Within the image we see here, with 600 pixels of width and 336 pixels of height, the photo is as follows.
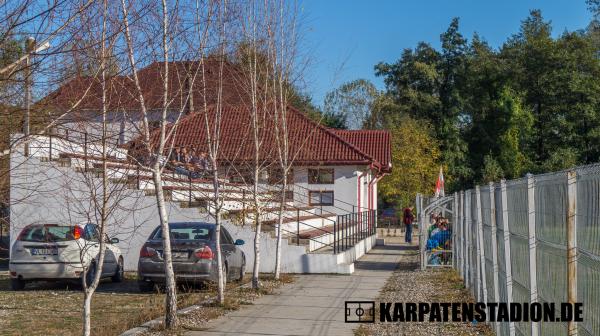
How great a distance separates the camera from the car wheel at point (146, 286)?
17.2 metres

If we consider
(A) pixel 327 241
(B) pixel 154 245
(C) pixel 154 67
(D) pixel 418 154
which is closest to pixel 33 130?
(C) pixel 154 67

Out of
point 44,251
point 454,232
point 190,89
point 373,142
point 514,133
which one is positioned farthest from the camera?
point 514,133

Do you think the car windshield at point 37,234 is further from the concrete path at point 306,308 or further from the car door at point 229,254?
the concrete path at point 306,308

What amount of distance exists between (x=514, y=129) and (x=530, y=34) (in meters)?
11.5

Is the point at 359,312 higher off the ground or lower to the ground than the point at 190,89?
lower

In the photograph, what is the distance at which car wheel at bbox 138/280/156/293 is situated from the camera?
1718cm

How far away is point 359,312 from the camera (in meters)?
13.4

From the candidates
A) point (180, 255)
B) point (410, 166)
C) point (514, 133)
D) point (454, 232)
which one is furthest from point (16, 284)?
point (514, 133)

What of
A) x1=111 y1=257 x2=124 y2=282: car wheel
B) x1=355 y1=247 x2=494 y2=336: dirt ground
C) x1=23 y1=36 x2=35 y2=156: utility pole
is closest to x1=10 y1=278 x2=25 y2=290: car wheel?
x1=111 y1=257 x2=124 y2=282: car wheel

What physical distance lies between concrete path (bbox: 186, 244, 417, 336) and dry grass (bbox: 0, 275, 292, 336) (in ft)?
1.49

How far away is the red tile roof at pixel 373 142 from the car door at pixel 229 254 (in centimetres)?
2550

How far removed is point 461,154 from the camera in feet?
206

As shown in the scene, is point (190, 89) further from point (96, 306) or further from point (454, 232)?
point (454, 232)

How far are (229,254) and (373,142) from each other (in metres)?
27.8
